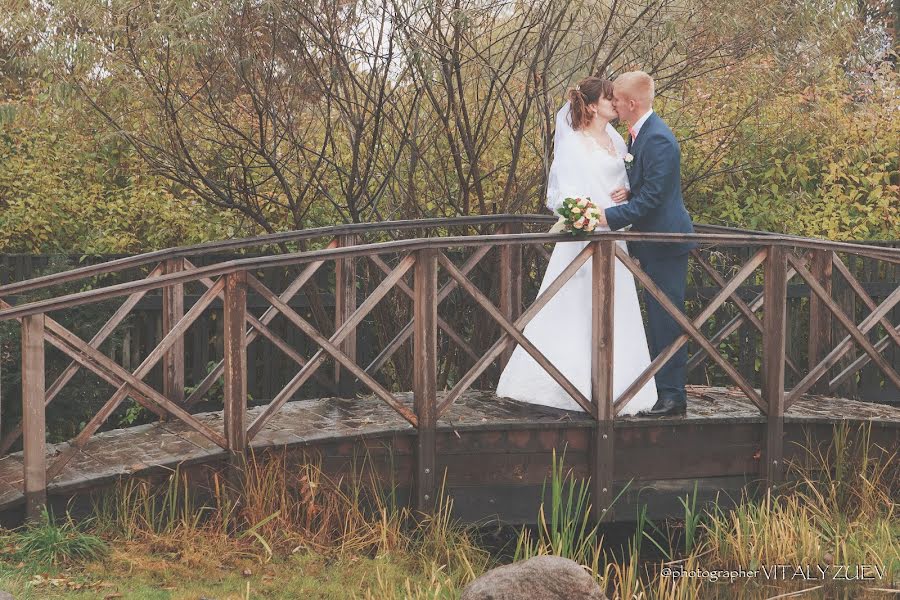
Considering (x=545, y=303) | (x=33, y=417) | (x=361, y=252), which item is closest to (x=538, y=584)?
(x=545, y=303)

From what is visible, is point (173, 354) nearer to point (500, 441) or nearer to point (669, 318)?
point (500, 441)

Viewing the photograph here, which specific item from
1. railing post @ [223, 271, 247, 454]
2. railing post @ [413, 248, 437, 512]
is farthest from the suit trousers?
railing post @ [223, 271, 247, 454]

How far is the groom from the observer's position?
6.11m

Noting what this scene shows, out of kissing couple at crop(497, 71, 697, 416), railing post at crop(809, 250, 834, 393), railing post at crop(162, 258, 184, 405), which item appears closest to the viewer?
kissing couple at crop(497, 71, 697, 416)

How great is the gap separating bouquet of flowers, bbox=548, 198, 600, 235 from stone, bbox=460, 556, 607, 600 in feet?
6.91

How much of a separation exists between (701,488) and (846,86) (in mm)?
5445

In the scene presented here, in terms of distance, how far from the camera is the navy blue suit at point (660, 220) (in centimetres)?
610

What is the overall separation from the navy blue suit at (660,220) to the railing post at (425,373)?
1.15 meters

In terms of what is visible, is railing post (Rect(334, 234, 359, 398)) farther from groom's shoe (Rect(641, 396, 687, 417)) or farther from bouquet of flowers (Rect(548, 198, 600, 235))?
groom's shoe (Rect(641, 396, 687, 417))

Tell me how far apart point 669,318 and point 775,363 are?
0.66m

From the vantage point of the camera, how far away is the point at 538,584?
14.1 feet

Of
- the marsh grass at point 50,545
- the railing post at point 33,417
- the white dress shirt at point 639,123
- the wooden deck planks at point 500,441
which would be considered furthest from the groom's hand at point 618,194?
the marsh grass at point 50,545

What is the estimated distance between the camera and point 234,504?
5469mm

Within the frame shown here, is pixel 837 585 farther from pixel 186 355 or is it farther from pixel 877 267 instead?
pixel 186 355
